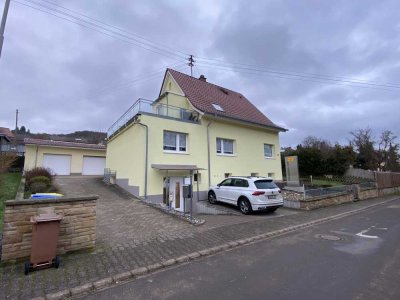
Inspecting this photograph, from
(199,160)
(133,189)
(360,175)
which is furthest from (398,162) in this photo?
(133,189)

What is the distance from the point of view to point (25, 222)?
16.6ft

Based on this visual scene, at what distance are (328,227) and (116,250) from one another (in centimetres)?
797

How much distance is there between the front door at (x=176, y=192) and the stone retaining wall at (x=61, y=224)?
8.04m

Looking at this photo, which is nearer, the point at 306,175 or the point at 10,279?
Result: the point at 10,279

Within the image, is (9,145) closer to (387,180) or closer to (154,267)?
(154,267)

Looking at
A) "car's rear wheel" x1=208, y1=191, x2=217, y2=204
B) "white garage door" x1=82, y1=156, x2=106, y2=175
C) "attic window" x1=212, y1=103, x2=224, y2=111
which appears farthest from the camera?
"white garage door" x1=82, y1=156, x2=106, y2=175

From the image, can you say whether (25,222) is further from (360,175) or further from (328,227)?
(360,175)

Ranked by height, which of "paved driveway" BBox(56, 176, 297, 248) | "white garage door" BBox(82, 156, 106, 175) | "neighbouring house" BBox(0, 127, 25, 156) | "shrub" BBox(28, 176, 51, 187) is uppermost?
"neighbouring house" BBox(0, 127, 25, 156)

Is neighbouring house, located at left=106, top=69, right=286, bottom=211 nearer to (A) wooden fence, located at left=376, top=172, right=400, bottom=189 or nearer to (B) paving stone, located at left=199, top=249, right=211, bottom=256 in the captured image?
(B) paving stone, located at left=199, top=249, right=211, bottom=256

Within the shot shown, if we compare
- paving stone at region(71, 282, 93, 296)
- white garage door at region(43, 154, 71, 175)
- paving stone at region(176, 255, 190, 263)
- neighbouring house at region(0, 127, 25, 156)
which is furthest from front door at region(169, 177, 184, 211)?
white garage door at region(43, 154, 71, 175)

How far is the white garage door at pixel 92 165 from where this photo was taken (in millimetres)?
25788

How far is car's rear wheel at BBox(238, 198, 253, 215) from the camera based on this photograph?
11408mm

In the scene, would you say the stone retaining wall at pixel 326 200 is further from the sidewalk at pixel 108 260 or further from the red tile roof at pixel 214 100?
the red tile roof at pixel 214 100

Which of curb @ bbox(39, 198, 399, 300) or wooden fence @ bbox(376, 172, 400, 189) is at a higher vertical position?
→ wooden fence @ bbox(376, 172, 400, 189)
